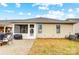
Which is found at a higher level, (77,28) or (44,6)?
(44,6)

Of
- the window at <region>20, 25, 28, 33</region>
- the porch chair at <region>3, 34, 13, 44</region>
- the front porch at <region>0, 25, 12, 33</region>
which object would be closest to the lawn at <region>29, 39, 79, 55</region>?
the window at <region>20, 25, 28, 33</region>

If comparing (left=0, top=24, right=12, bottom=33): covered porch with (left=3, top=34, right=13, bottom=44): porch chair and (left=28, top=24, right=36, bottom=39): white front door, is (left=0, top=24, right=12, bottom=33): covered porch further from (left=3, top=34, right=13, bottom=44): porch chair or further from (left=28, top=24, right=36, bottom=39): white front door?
(left=28, top=24, right=36, bottom=39): white front door

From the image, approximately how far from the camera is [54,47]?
18.2 ft

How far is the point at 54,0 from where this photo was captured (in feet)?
18.2

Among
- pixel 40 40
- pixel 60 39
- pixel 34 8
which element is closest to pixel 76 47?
pixel 60 39

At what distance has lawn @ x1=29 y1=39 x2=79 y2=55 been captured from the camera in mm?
5488

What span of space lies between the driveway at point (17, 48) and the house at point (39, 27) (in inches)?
4.8

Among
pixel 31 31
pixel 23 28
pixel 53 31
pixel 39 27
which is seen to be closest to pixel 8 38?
pixel 23 28

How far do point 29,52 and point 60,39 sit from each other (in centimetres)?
67

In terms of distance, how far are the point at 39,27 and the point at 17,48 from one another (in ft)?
1.98

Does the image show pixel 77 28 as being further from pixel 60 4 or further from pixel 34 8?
pixel 34 8

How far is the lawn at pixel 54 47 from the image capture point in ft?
18.0

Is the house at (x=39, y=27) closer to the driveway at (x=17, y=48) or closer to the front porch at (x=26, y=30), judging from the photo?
the front porch at (x=26, y=30)

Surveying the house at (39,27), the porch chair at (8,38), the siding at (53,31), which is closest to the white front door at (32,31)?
the house at (39,27)
